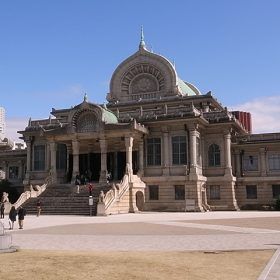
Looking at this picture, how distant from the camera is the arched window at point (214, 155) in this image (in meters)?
54.3

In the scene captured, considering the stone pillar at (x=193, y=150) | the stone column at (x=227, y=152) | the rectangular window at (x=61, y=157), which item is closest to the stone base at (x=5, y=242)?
the stone pillar at (x=193, y=150)

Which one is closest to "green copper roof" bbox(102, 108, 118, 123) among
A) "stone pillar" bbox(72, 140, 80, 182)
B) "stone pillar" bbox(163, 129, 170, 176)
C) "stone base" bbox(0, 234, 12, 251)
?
"stone pillar" bbox(72, 140, 80, 182)

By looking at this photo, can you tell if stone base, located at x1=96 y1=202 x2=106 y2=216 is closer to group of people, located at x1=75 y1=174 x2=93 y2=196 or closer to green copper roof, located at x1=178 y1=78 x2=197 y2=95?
group of people, located at x1=75 y1=174 x2=93 y2=196

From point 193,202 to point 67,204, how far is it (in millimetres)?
13642

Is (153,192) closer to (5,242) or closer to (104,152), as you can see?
(104,152)

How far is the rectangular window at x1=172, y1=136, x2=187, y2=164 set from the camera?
52.1 metres

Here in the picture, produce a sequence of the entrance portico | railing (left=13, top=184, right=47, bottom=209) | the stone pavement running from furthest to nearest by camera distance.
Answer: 1. the entrance portico
2. railing (left=13, top=184, right=47, bottom=209)
3. the stone pavement

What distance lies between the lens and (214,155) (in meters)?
54.6

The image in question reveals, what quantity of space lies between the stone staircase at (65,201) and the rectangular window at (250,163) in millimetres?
18288

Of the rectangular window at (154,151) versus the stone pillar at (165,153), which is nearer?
the stone pillar at (165,153)

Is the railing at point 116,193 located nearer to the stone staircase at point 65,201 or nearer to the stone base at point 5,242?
the stone staircase at point 65,201

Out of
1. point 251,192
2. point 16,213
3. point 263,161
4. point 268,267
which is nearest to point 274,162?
point 263,161

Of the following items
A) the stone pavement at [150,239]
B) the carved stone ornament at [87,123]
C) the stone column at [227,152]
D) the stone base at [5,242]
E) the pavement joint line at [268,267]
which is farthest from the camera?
the stone column at [227,152]

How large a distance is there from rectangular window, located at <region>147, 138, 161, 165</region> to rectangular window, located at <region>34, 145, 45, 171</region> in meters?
14.2
